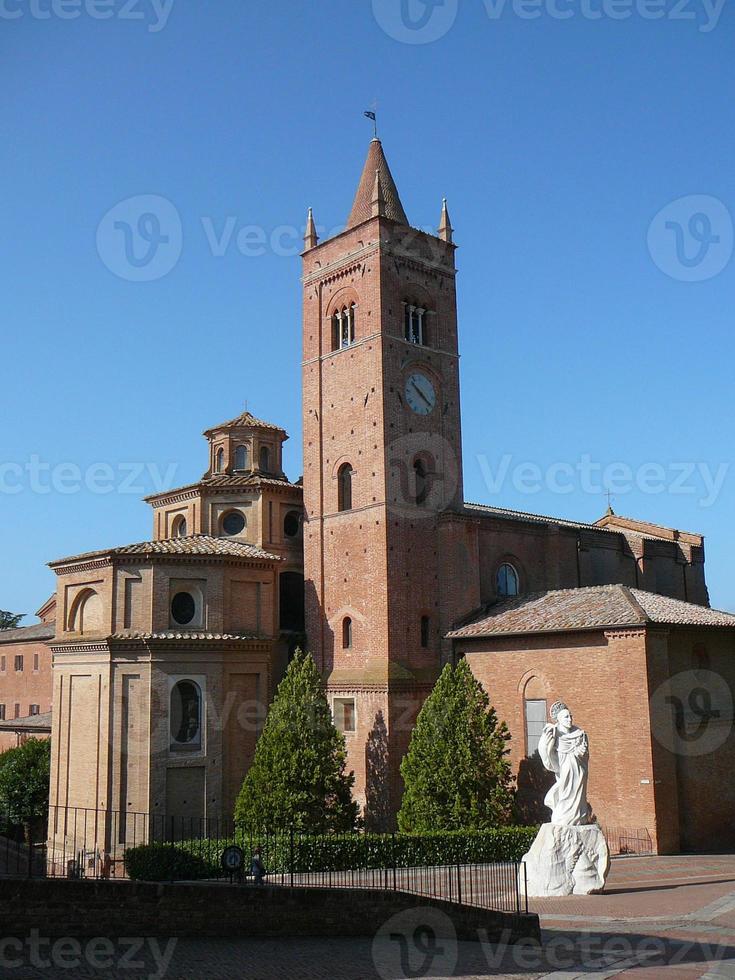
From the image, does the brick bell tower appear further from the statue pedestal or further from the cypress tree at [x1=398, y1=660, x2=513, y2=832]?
the statue pedestal

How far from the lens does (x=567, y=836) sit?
18.6 m

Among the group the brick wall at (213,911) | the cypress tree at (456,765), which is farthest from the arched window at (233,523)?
the brick wall at (213,911)

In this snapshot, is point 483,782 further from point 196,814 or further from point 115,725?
point 115,725

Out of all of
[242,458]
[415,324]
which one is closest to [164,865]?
[242,458]

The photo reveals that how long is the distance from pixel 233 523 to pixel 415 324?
9.67m

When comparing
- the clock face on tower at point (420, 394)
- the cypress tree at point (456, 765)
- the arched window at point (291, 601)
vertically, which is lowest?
the cypress tree at point (456, 765)

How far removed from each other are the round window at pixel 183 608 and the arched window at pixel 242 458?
7706mm

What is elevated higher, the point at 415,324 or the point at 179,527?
the point at 415,324

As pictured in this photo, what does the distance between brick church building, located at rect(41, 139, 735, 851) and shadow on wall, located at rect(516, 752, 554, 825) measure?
0.09 metres

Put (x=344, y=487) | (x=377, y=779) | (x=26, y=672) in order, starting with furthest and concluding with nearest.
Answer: (x=26, y=672)
(x=344, y=487)
(x=377, y=779)

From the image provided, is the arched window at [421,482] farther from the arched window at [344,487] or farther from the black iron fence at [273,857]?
the black iron fence at [273,857]

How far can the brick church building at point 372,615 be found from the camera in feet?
79.5

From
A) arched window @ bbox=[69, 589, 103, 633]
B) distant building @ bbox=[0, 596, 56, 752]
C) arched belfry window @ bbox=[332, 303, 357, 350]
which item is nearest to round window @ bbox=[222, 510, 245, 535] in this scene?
arched window @ bbox=[69, 589, 103, 633]

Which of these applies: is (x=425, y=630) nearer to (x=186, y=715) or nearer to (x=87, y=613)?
(x=186, y=715)
